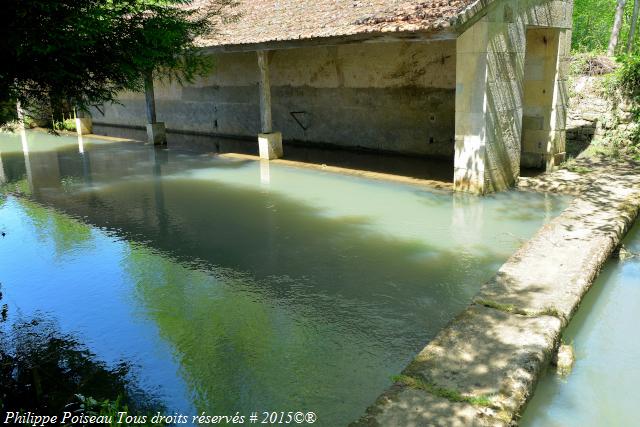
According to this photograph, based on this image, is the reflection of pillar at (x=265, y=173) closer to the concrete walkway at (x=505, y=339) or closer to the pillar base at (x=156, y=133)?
the pillar base at (x=156, y=133)

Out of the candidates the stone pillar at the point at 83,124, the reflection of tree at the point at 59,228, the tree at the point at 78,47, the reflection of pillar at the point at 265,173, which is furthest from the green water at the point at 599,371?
the stone pillar at the point at 83,124

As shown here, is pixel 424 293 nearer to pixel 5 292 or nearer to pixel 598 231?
pixel 598 231

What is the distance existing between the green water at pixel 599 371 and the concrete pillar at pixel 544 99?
16.7 ft

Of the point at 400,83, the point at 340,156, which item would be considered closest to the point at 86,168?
the point at 340,156

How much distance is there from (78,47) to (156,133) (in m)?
11.3

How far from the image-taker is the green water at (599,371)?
3.39m

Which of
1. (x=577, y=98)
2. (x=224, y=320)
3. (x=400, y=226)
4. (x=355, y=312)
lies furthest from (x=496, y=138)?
(x=224, y=320)

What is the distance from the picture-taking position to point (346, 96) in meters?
13.2

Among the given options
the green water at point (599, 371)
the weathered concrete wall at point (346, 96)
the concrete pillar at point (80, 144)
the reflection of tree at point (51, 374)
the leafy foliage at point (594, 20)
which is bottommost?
the green water at point (599, 371)

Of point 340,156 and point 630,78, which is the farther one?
point 340,156

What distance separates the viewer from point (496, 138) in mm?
8531

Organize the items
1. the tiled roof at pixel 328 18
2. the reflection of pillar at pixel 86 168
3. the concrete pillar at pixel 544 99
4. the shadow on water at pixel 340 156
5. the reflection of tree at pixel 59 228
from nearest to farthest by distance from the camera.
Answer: the reflection of tree at pixel 59 228
the tiled roof at pixel 328 18
the concrete pillar at pixel 544 99
the reflection of pillar at pixel 86 168
the shadow on water at pixel 340 156

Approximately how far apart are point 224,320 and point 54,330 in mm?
1409

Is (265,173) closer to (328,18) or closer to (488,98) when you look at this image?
(328,18)
